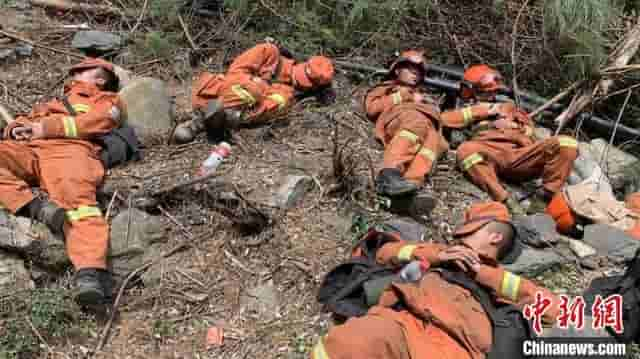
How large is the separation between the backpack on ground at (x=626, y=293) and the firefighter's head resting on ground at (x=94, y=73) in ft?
12.4

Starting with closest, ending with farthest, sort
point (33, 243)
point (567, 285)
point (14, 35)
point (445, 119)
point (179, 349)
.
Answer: point (179, 349) → point (33, 243) → point (567, 285) → point (445, 119) → point (14, 35)

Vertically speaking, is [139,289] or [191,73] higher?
[191,73]

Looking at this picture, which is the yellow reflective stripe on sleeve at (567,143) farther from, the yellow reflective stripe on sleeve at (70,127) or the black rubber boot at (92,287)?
the yellow reflective stripe on sleeve at (70,127)

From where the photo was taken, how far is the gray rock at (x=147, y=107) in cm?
495

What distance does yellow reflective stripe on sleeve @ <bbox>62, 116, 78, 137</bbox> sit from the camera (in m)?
4.33

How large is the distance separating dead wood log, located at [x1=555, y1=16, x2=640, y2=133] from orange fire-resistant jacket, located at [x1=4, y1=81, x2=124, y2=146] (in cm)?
375

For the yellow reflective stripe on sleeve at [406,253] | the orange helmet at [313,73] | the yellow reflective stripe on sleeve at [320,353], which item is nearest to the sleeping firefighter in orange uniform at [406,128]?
the orange helmet at [313,73]

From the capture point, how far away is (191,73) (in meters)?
5.88

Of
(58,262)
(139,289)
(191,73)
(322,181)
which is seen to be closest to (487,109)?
(322,181)

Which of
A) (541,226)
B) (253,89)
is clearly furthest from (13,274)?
(541,226)

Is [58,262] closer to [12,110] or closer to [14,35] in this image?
[12,110]

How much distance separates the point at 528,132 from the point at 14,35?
461cm

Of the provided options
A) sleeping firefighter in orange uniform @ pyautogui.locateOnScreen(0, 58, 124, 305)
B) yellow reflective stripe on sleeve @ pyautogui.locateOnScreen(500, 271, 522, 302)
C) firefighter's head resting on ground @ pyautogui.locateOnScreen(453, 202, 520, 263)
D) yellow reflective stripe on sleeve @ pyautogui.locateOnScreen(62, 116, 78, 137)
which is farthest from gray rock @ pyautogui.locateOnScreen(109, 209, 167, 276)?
yellow reflective stripe on sleeve @ pyautogui.locateOnScreen(500, 271, 522, 302)

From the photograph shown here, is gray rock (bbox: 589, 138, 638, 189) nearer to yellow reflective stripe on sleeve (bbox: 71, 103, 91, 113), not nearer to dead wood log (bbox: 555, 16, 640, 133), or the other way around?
dead wood log (bbox: 555, 16, 640, 133)
